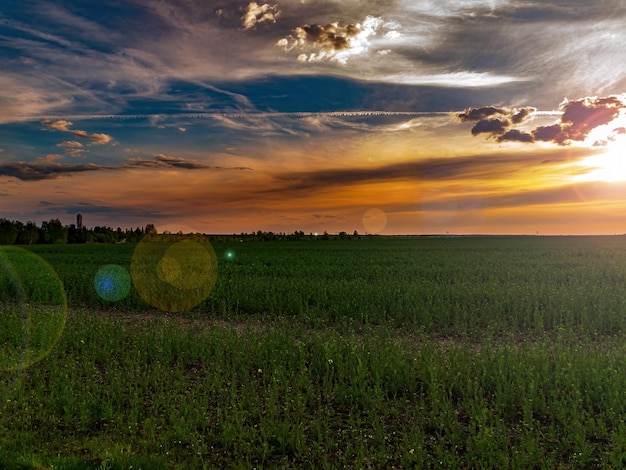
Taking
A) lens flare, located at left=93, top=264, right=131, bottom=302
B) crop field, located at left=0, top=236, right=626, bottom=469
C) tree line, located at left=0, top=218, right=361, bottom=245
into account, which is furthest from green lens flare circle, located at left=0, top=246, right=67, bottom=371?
tree line, located at left=0, top=218, right=361, bottom=245

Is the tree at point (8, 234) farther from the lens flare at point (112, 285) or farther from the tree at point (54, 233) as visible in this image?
the lens flare at point (112, 285)

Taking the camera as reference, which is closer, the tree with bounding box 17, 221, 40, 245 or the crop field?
the crop field

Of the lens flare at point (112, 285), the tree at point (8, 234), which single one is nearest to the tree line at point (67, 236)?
the tree at point (8, 234)

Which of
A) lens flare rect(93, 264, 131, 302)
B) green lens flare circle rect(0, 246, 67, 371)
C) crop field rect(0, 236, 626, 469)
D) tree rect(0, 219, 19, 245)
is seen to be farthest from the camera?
tree rect(0, 219, 19, 245)

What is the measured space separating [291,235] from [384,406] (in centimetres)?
10810

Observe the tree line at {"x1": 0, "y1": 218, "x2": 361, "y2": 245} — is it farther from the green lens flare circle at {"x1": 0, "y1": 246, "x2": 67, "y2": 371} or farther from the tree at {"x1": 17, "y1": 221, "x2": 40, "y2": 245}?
the green lens flare circle at {"x1": 0, "y1": 246, "x2": 67, "y2": 371}

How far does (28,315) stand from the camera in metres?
17.2

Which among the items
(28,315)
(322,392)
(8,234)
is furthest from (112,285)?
(8,234)

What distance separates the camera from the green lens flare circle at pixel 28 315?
11.9 metres

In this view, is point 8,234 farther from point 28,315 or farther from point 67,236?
point 28,315

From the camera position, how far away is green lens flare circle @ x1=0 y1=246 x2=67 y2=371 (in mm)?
11930

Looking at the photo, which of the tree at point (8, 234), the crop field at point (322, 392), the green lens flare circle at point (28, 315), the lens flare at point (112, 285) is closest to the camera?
the crop field at point (322, 392)

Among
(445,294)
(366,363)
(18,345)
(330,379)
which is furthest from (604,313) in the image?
(18,345)

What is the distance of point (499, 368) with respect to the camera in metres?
9.35
